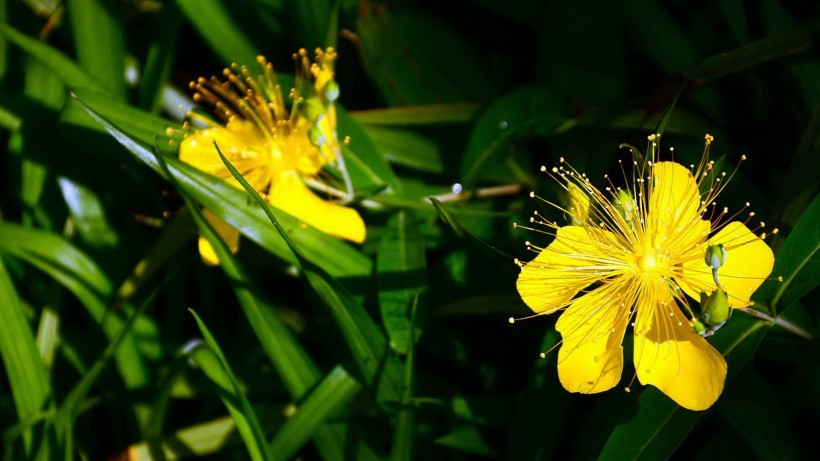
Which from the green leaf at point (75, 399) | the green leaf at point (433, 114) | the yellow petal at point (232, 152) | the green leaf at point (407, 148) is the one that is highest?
the green leaf at point (433, 114)

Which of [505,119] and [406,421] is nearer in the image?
[406,421]

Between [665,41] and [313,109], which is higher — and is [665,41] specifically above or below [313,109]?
above

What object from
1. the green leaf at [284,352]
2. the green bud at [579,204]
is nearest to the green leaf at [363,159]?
the green leaf at [284,352]

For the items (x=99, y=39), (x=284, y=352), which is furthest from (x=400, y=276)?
(x=99, y=39)

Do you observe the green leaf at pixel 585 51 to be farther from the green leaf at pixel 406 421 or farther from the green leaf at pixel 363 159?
the green leaf at pixel 406 421

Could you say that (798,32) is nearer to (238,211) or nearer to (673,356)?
(673,356)

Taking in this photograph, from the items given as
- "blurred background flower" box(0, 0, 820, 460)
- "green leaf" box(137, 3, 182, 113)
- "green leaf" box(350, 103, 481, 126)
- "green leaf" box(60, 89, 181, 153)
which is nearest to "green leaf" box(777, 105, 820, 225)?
"blurred background flower" box(0, 0, 820, 460)

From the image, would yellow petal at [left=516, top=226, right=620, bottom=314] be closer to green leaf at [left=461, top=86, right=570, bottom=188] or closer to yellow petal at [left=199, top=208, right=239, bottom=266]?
green leaf at [left=461, top=86, right=570, bottom=188]
